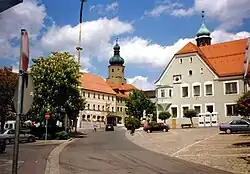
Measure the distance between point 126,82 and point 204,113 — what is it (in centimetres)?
8380

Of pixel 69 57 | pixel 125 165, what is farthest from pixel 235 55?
pixel 125 165

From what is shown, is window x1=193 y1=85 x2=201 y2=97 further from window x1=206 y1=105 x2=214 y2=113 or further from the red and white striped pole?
the red and white striped pole

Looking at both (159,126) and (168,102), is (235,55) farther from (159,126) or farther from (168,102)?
(159,126)

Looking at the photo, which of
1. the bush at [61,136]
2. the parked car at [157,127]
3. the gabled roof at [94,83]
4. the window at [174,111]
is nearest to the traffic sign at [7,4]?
the bush at [61,136]

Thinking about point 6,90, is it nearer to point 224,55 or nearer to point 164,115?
point 164,115

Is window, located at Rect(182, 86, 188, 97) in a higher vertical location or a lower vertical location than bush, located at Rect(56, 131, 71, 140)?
higher

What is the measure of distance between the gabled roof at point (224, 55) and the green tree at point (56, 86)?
24993 millimetres

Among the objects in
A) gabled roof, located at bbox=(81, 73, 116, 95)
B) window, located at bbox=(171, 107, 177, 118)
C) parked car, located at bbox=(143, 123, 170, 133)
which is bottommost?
parked car, located at bbox=(143, 123, 170, 133)

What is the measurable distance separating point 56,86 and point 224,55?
3395cm

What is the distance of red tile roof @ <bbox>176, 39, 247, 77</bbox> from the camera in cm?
5594

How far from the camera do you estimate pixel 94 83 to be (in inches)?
4092

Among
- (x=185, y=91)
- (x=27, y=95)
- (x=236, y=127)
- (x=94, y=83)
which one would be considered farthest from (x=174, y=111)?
(x=27, y=95)

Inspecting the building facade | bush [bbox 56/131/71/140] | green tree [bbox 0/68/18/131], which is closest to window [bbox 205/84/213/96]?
the building facade

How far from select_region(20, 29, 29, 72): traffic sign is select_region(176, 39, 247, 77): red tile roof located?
52130 mm
